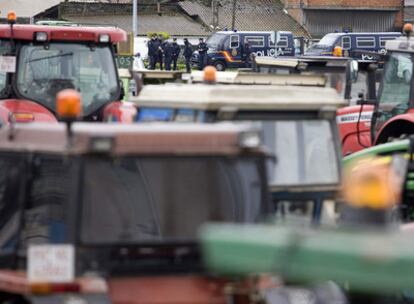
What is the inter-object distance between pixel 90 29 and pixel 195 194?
8798mm

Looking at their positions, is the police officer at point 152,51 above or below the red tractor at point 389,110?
below

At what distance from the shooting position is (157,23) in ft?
215

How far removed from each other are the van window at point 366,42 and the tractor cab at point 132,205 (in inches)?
1793

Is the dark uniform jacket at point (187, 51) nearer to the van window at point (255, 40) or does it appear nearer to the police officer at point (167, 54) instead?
the police officer at point (167, 54)

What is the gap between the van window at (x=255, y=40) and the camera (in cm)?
5347

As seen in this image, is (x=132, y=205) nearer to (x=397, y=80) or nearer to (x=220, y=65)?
(x=397, y=80)

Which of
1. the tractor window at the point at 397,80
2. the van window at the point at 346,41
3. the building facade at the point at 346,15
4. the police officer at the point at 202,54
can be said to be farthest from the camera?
the building facade at the point at 346,15

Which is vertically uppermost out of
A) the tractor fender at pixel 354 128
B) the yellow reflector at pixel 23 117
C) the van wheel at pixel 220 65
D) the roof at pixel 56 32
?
the roof at pixel 56 32

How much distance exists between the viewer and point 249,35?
53.8 m

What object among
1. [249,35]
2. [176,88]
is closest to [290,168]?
[176,88]

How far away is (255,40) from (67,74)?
39.1 meters

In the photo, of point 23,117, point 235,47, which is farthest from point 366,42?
point 23,117

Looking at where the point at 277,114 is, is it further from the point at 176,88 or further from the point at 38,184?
the point at 38,184

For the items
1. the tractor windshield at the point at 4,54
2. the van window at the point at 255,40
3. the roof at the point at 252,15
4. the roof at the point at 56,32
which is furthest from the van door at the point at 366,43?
the tractor windshield at the point at 4,54
